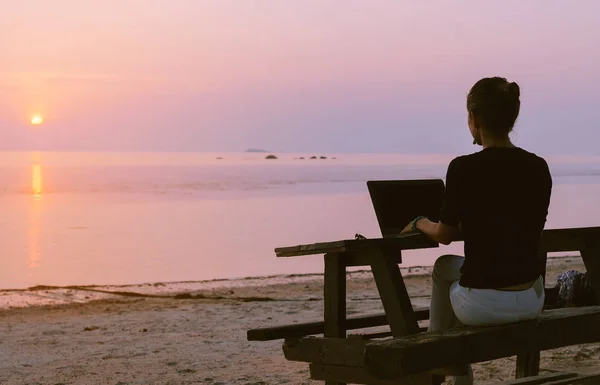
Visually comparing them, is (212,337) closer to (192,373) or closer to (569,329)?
(192,373)

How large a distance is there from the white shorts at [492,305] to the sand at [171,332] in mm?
2716

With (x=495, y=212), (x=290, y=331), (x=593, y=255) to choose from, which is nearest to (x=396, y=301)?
(x=495, y=212)

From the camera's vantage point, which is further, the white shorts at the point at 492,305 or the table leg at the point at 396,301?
the table leg at the point at 396,301

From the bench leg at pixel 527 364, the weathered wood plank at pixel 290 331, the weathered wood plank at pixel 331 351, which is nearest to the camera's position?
the weathered wood plank at pixel 331 351

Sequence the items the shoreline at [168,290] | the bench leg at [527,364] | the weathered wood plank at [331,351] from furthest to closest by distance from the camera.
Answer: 1. the shoreline at [168,290]
2. the bench leg at [527,364]
3. the weathered wood plank at [331,351]

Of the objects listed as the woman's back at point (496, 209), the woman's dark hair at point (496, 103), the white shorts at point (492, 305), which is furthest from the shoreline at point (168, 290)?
the woman's dark hair at point (496, 103)

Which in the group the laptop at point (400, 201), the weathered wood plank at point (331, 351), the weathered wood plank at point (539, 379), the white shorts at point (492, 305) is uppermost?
the laptop at point (400, 201)

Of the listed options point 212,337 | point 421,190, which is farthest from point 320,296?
point 421,190

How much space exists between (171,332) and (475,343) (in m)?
6.42

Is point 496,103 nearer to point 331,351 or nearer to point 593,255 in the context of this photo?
point 331,351

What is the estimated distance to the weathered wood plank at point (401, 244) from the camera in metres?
4.52

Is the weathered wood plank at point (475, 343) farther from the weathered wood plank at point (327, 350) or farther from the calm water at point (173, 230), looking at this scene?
the calm water at point (173, 230)

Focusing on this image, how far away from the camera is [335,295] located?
4840 mm

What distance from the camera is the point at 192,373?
25.3ft
